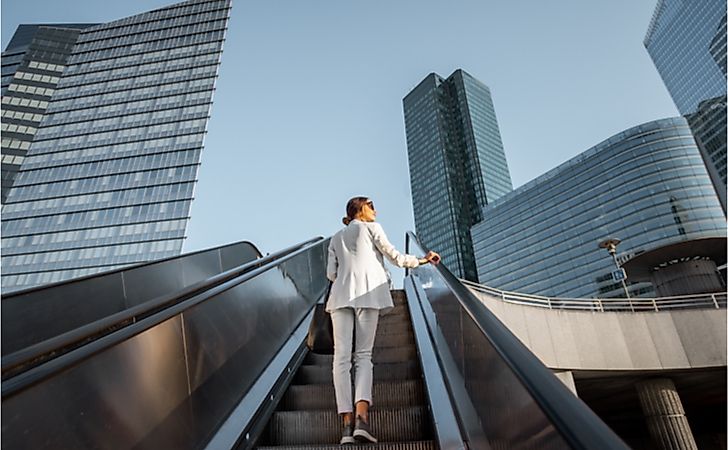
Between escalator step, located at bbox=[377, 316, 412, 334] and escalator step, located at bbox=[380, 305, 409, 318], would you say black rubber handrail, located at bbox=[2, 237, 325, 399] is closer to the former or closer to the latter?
escalator step, located at bbox=[377, 316, 412, 334]

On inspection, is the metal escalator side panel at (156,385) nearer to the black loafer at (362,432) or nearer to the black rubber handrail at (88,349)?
the black rubber handrail at (88,349)

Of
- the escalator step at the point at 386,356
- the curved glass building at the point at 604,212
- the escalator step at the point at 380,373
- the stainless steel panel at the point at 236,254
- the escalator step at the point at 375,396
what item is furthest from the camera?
the curved glass building at the point at 604,212

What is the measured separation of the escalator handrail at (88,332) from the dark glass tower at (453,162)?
123675 millimetres

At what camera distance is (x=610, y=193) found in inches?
3184

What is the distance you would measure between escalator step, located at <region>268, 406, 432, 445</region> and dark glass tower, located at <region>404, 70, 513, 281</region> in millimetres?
123048

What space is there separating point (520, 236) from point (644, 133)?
98.7 ft

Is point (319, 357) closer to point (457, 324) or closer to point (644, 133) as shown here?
point (457, 324)

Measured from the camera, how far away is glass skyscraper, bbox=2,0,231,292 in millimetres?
66688

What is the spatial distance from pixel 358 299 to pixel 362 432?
815mm

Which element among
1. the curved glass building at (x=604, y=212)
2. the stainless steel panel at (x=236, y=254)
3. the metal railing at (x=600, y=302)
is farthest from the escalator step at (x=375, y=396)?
the curved glass building at (x=604, y=212)

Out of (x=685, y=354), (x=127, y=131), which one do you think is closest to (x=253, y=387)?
(x=685, y=354)

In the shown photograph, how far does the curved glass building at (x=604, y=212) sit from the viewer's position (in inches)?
2869

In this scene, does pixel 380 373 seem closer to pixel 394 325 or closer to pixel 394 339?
pixel 394 339

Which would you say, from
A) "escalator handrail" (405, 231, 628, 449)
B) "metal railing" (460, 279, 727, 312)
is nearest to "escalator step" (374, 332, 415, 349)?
"escalator handrail" (405, 231, 628, 449)
